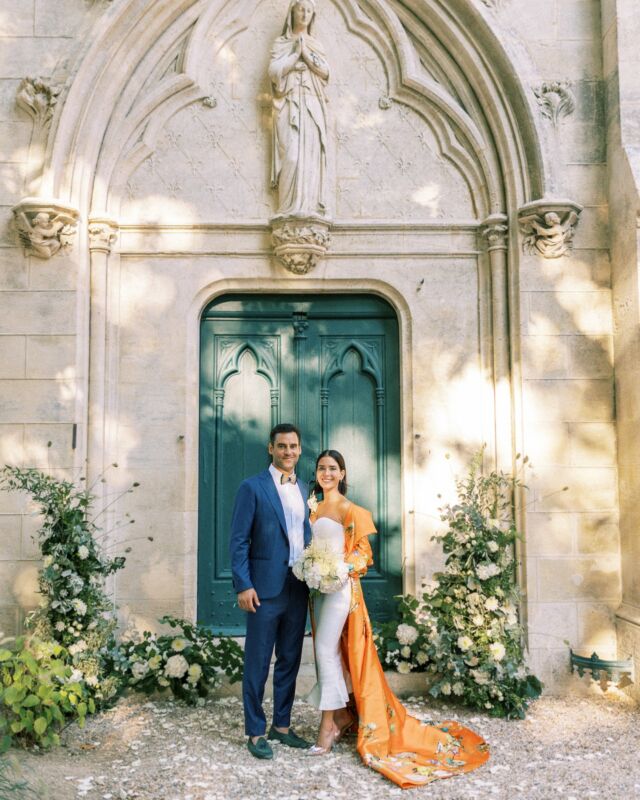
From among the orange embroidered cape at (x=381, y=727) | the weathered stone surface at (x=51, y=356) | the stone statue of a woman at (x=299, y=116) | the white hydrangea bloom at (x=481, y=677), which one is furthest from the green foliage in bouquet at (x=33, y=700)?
the stone statue of a woman at (x=299, y=116)

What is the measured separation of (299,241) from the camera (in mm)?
5645

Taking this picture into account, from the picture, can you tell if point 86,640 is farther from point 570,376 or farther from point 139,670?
point 570,376

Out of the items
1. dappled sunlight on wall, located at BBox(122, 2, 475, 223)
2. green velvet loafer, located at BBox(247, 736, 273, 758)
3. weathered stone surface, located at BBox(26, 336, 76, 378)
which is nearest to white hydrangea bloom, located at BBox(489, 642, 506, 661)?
green velvet loafer, located at BBox(247, 736, 273, 758)

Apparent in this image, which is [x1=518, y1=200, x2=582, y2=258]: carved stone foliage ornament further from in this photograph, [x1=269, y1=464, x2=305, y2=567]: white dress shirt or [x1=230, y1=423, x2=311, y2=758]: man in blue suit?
[x1=269, y1=464, x2=305, y2=567]: white dress shirt

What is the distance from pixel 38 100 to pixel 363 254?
2.67m

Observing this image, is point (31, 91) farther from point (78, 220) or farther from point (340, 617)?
point (340, 617)

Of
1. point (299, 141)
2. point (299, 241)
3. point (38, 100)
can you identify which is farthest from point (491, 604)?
point (38, 100)

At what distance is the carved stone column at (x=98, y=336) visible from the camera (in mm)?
5523

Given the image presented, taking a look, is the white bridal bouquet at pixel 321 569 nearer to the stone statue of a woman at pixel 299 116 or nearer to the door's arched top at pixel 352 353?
the door's arched top at pixel 352 353

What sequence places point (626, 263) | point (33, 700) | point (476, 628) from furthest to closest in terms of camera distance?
1. point (626, 263)
2. point (476, 628)
3. point (33, 700)

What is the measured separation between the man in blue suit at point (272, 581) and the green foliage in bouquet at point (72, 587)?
120 cm

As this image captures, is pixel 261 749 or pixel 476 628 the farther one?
pixel 476 628

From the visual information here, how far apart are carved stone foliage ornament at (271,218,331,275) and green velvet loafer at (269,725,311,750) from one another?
3307 millimetres

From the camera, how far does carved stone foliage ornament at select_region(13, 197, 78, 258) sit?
5.32m
